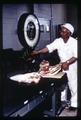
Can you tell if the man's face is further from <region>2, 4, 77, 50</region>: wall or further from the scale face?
the scale face

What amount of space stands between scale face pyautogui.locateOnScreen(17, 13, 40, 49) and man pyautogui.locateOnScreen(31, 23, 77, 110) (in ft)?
0.37

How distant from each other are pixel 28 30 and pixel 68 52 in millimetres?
440

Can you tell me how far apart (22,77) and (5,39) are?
15.6 inches

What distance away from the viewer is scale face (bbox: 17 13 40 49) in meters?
4.13

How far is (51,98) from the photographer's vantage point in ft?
13.9

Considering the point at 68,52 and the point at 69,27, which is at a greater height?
the point at 69,27

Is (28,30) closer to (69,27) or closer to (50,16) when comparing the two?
(50,16)

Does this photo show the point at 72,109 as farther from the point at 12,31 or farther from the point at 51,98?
the point at 12,31

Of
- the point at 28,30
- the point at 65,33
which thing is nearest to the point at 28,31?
the point at 28,30

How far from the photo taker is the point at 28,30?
4.18 meters

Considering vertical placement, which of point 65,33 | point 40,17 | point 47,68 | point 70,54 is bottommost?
point 47,68

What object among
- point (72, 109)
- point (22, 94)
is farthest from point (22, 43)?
point (72, 109)

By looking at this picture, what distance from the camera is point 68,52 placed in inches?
167

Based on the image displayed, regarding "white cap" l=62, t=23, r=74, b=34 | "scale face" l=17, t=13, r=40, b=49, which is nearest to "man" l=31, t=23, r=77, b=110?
"white cap" l=62, t=23, r=74, b=34
